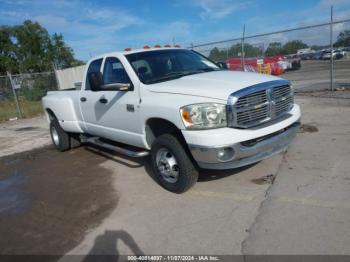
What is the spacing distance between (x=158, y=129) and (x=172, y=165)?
0.64 metres

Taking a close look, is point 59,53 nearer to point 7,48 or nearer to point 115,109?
point 7,48

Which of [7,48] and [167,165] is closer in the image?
[167,165]

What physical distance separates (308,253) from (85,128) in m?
4.84

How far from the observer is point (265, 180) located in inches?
186

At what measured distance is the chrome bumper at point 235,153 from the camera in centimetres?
396

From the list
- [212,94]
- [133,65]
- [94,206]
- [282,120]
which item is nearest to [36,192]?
[94,206]

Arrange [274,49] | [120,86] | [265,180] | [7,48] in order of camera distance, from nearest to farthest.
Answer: [265,180], [120,86], [274,49], [7,48]

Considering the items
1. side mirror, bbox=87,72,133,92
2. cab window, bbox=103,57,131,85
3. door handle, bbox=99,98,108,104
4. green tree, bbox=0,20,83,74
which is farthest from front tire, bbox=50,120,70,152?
green tree, bbox=0,20,83,74

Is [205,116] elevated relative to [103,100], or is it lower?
lower

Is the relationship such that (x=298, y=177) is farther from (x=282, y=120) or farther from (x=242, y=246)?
(x=242, y=246)

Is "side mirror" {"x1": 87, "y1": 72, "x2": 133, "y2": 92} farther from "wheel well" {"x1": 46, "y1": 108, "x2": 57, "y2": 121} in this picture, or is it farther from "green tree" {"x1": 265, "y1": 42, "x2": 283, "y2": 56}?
"green tree" {"x1": 265, "y1": 42, "x2": 283, "y2": 56}

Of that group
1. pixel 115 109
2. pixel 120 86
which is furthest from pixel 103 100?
pixel 120 86

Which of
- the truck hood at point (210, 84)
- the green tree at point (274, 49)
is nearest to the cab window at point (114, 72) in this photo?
the truck hood at point (210, 84)

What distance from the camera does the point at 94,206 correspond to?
15.3 feet
